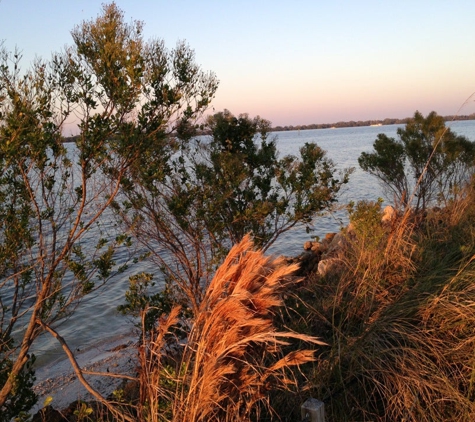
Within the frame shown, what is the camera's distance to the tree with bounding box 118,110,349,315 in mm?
6918

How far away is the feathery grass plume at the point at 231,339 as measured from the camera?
241 centimetres

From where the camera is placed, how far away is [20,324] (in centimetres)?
1020

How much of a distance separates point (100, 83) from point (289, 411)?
3939mm

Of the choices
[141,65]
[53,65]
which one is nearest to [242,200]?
[141,65]

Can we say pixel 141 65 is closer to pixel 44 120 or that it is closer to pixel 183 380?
pixel 44 120

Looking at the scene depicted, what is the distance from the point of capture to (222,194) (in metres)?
6.92

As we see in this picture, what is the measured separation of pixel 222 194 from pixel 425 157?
29.0ft

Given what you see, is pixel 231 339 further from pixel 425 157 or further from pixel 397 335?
pixel 425 157

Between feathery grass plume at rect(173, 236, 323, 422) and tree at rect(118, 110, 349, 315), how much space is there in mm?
3981

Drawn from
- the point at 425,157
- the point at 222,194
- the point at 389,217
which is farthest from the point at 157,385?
the point at 425,157

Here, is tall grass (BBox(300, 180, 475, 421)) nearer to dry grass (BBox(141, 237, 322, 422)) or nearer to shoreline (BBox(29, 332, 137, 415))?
dry grass (BBox(141, 237, 322, 422))

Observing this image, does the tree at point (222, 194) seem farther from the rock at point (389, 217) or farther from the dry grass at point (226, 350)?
the dry grass at point (226, 350)

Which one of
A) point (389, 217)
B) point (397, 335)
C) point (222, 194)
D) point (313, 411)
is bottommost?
point (389, 217)

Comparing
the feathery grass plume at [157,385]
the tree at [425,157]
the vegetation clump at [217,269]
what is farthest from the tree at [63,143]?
the tree at [425,157]
